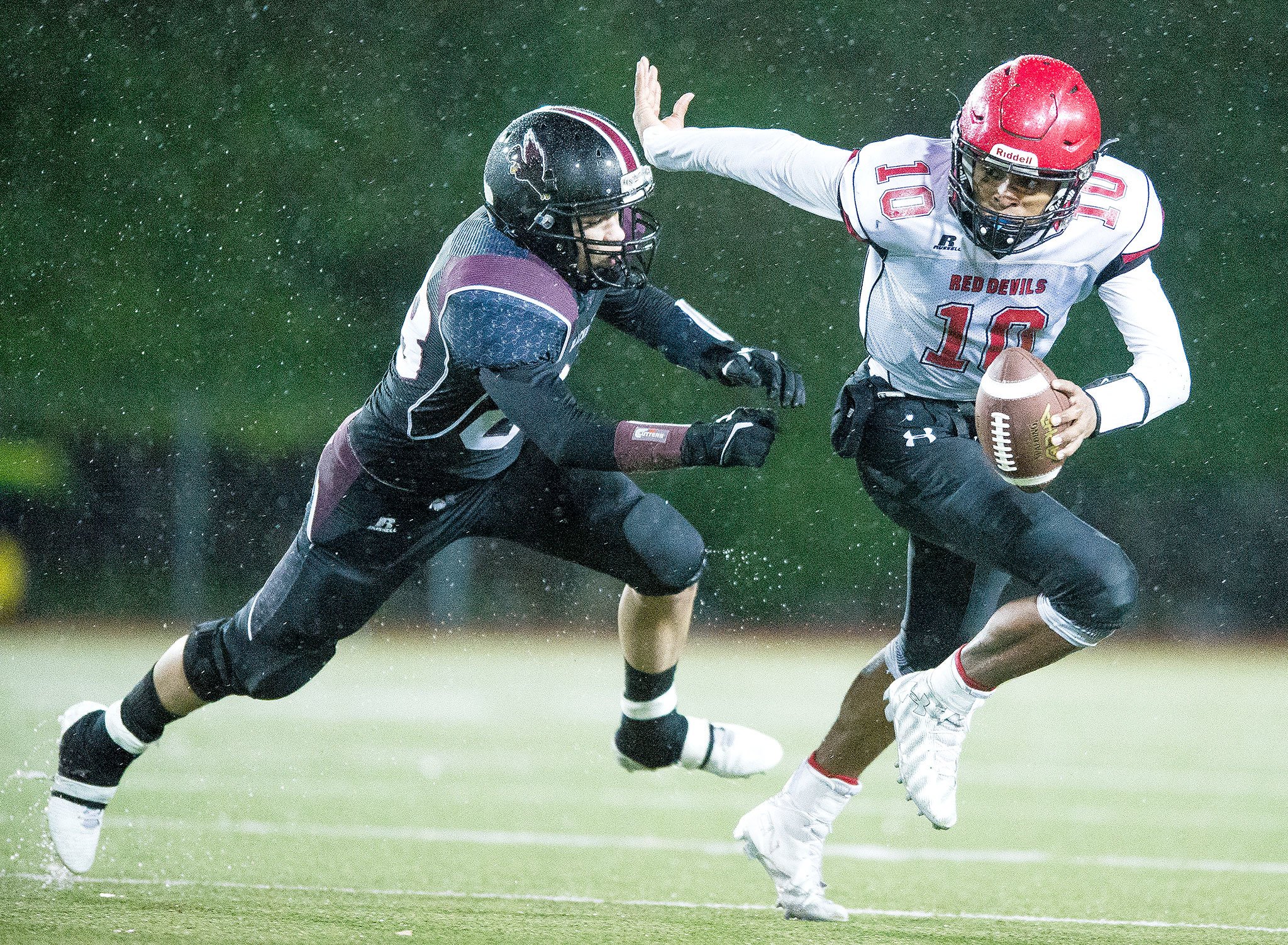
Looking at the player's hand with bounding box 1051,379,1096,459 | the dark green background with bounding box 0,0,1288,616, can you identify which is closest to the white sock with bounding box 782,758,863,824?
the player's hand with bounding box 1051,379,1096,459

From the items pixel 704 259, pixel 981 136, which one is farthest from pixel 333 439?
pixel 704 259

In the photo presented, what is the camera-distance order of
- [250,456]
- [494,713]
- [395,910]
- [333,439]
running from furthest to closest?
[250,456] → [494,713] → [333,439] → [395,910]

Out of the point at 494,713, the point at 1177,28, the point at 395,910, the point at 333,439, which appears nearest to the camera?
the point at 395,910

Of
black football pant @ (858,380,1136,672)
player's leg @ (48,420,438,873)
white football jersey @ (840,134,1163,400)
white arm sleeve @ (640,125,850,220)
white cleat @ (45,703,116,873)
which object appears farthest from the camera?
white cleat @ (45,703,116,873)

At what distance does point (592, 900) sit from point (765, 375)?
130 cm

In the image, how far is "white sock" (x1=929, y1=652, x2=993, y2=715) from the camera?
117 inches

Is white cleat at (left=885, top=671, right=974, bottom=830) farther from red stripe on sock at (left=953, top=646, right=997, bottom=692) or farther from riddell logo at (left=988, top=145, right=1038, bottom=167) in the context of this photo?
riddell logo at (left=988, top=145, right=1038, bottom=167)

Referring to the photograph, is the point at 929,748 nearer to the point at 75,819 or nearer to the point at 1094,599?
the point at 1094,599

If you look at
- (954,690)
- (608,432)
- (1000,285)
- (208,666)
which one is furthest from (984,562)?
(208,666)

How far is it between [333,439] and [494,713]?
11.6 ft

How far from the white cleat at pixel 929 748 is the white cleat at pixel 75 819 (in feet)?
6.08

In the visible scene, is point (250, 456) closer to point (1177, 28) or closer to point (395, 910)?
point (1177, 28)

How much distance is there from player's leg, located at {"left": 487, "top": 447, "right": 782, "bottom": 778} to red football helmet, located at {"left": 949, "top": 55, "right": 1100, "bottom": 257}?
0.90m

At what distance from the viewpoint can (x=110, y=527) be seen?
9.94 m
